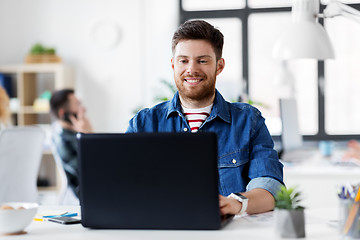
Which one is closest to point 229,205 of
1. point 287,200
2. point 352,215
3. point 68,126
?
point 287,200

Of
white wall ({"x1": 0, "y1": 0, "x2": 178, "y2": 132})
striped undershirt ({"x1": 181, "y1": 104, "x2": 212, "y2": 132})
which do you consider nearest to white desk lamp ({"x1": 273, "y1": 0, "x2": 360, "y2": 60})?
striped undershirt ({"x1": 181, "y1": 104, "x2": 212, "y2": 132})

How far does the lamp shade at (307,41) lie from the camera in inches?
90.5

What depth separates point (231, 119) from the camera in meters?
2.05

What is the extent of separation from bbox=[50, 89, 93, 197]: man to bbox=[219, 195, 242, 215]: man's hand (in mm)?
2023

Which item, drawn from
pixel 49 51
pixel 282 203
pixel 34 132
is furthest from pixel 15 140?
pixel 49 51

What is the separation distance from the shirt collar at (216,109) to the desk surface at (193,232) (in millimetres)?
468

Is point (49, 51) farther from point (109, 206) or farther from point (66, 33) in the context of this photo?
point (109, 206)

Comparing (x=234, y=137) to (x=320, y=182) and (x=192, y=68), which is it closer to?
(x=192, y=68)

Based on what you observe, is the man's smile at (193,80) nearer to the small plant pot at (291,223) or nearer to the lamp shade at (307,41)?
the lamp shade at (307,41)

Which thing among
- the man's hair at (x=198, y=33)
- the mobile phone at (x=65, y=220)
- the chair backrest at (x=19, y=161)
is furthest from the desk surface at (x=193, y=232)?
the chair backrest at (x=19, y=161)

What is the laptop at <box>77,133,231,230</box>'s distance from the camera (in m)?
1.44

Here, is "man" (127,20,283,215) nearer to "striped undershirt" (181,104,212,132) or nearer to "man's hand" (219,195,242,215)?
"striped undershirt" (181,104,212,132)

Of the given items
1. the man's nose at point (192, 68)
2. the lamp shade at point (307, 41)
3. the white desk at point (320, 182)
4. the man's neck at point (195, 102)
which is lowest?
the white desk at point (320, 182)

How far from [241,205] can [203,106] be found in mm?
516
